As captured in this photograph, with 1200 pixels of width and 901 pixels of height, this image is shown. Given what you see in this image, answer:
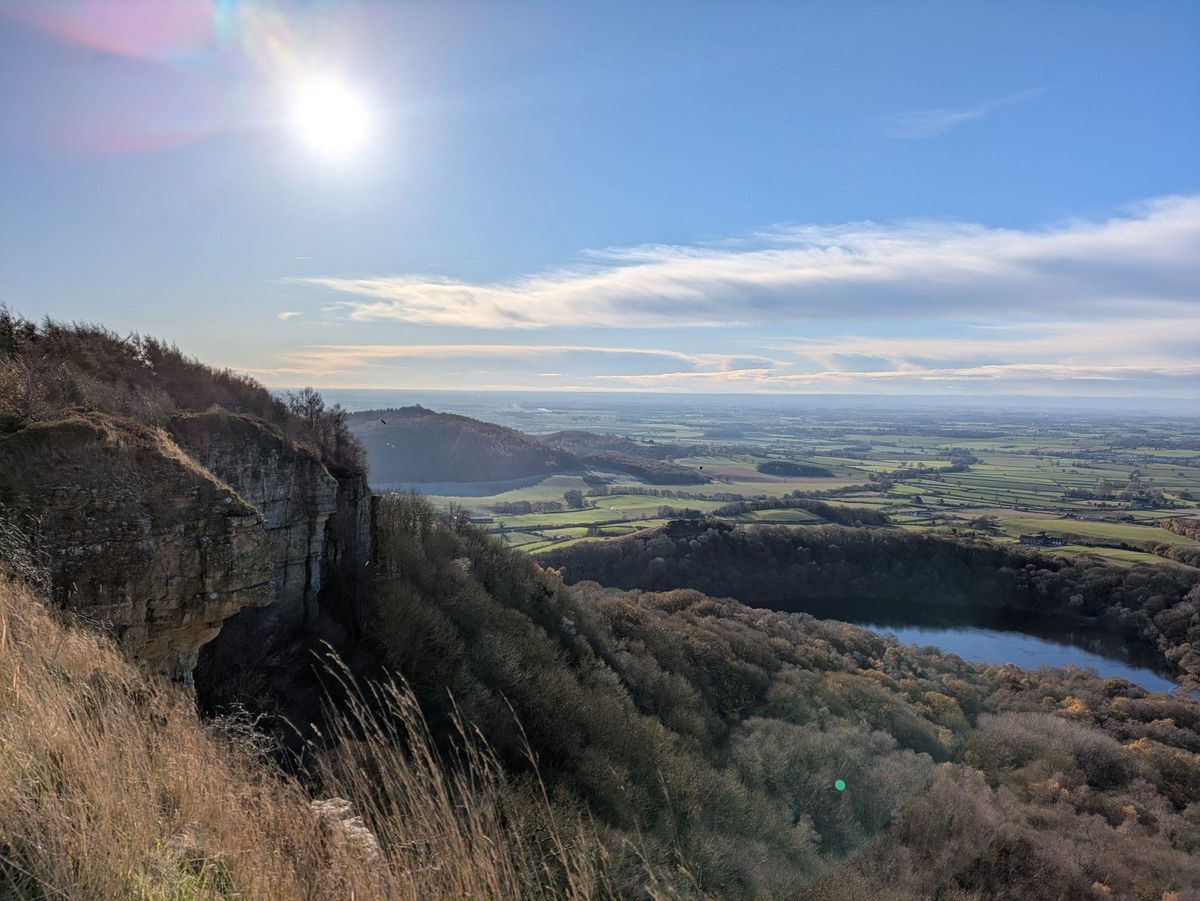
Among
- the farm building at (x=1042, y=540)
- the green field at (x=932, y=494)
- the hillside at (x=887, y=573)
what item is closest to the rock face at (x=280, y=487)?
the hillside at (x=887, y=573)

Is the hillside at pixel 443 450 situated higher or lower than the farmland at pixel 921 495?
higher

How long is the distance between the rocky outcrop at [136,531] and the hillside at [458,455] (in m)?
73.9

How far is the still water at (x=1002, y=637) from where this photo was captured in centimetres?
4928

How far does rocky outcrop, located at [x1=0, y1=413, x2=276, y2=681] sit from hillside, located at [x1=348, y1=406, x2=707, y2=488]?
242ft

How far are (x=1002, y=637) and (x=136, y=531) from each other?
66564mm

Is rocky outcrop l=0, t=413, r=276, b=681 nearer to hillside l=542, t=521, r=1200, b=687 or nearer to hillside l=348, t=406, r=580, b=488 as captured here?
hillside l=542, t=521, r=1200, b=687

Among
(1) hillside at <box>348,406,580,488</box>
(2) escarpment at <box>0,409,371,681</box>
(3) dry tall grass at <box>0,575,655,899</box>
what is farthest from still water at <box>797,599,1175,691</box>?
(3) dry tall grass at <box>0,575,655,899</box>

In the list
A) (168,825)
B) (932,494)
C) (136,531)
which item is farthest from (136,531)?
(932,494)

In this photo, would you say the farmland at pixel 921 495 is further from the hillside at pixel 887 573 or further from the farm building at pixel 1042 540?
the hillside at pixel 887 573

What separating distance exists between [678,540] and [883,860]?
5032cm

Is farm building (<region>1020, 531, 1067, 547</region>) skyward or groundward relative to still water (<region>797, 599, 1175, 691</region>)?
skyward

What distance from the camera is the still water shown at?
1940 inches

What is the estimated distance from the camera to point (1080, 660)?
167 feet

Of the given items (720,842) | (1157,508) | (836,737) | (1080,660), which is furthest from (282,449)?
(1157,508)
